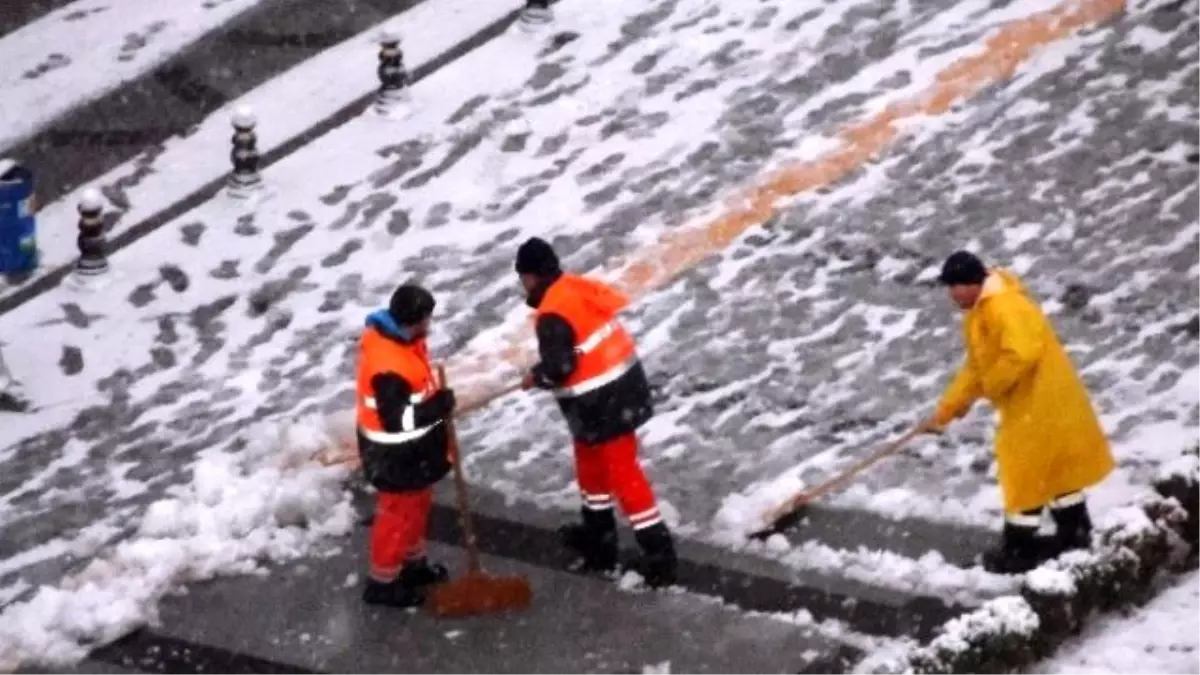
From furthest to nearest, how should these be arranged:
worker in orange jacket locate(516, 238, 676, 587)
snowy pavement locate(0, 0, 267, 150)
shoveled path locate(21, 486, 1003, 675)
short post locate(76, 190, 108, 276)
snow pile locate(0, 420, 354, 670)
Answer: snowy pavement locate(0, 0, 267, 150) < short post locate(76, 190, 108, 276) < snow pile locate(0, 420, 354, 670) < worker in orange jacket locate(516, 238, 676, 587) < shoveled path locate(21, 486, 1003, 675)

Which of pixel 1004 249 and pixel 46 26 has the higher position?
pixel 46 26

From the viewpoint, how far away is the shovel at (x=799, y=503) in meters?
8.95

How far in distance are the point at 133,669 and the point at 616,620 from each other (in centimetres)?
199

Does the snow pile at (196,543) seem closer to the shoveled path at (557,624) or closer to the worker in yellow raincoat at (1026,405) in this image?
the shoveled path at (557,624)

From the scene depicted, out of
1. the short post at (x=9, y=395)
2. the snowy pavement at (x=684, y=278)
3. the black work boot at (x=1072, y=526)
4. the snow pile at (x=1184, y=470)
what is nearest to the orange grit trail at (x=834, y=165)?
the snowy pavement at (x=684, y=278)

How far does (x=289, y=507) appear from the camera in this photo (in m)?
9.33

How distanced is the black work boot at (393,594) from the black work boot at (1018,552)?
2.43 metres

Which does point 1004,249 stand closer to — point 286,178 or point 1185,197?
point 1185,197

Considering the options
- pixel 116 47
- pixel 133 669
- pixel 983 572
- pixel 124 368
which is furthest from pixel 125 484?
pixel 116 47

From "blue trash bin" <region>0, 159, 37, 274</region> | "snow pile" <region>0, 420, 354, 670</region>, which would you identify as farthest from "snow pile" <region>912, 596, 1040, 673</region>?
"blue trash bin" <region>0, 159, 37, 274</region>

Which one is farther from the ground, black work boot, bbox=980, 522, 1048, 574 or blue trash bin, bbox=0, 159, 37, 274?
blue trash bin, bbox=0, 159, 37, 274

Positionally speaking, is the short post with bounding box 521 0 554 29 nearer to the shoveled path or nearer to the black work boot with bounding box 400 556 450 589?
the shoveled path

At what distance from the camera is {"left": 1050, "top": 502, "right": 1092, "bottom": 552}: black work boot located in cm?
826

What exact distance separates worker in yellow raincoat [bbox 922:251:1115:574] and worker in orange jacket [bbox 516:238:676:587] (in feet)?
4.36
